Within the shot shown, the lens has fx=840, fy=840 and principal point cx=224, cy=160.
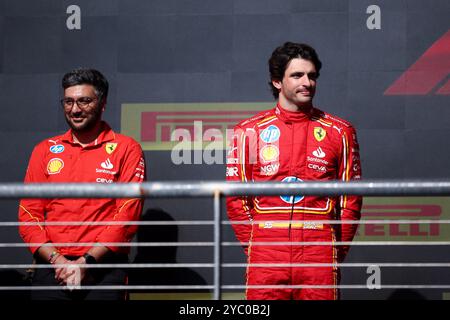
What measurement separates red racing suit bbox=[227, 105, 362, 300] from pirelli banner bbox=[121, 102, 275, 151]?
0.86 metres

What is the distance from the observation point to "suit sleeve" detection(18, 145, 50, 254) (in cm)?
362

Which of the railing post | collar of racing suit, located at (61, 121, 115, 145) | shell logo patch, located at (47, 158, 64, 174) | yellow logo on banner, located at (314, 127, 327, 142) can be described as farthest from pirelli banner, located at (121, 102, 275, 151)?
the railing post

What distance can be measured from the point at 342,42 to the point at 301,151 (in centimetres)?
130

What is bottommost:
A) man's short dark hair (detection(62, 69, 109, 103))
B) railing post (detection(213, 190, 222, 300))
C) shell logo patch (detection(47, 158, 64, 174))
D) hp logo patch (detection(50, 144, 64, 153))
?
railing post (detection(213, 190, 222, 300))

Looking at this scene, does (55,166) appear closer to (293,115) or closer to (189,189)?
(293,115)

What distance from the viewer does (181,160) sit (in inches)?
184

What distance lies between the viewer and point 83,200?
12.0 feet

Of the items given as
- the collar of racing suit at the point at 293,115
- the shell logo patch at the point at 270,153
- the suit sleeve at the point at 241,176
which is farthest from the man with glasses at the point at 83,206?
the collar of racing suit at the point at 293,115

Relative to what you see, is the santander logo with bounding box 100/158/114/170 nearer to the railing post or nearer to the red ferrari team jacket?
the red ferrari team jacket

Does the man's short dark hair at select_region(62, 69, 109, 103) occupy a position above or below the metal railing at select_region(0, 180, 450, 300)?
above

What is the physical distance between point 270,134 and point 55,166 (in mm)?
999

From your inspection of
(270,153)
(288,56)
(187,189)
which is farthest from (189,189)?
(288,56)

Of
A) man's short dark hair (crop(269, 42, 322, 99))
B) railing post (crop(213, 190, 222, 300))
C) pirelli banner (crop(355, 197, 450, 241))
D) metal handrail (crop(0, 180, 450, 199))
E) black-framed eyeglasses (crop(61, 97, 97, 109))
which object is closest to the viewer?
metal handrail (crop(0, 180, 450, 199))
